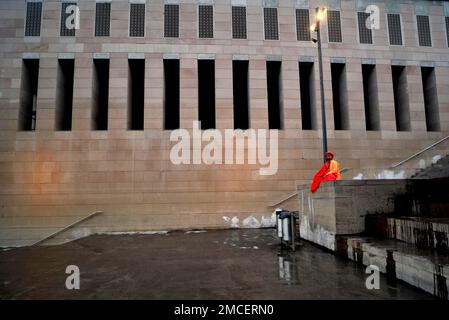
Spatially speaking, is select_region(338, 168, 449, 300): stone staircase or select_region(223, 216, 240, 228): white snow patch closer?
select_region(338, 168, 449, 300): stone staircase

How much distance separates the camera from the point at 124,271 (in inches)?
218

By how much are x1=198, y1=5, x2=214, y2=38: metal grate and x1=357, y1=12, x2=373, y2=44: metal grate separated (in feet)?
27.8

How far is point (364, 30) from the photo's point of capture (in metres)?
15.3

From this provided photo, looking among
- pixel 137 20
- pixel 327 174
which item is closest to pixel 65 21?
pixel 137 20

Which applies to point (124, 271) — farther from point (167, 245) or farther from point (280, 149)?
point (280, 149)

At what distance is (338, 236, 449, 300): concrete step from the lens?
3750 mm

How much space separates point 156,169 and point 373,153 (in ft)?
37.8

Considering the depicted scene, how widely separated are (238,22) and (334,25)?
5516mm

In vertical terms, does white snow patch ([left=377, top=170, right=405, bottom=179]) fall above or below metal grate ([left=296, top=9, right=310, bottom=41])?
below

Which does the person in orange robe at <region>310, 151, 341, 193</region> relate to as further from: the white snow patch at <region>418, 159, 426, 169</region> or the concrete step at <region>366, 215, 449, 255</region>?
the white snow patch at <region>418, 159, 426, 169</region>

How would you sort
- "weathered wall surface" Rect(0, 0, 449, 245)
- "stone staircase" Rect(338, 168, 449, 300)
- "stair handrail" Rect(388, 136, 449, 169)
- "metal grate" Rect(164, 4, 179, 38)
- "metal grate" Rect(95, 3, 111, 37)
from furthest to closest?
1. "metal grate" Rect(164, 4, 179, 38)
2. "metal grate" Rect(95, 3, 111, 37)
3. "stair handrail" Rect(388, 136, 449, 169)
4. "weathered wall surface" Rect(0, 0, 449, 245)
5. "stone staircase" Rect(338, 168, 449, 300)

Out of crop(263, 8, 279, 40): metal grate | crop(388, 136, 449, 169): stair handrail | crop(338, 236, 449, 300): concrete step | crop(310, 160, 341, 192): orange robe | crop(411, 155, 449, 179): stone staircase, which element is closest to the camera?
crop(338, 236, 449, 300): concrete step

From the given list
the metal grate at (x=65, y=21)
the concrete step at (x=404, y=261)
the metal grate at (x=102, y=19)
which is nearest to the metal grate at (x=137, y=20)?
the metal grate at (x=102, y=19)

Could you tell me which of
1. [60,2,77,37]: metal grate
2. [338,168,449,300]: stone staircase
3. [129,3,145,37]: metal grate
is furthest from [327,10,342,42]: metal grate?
[60,2,77,37]: metal grate
